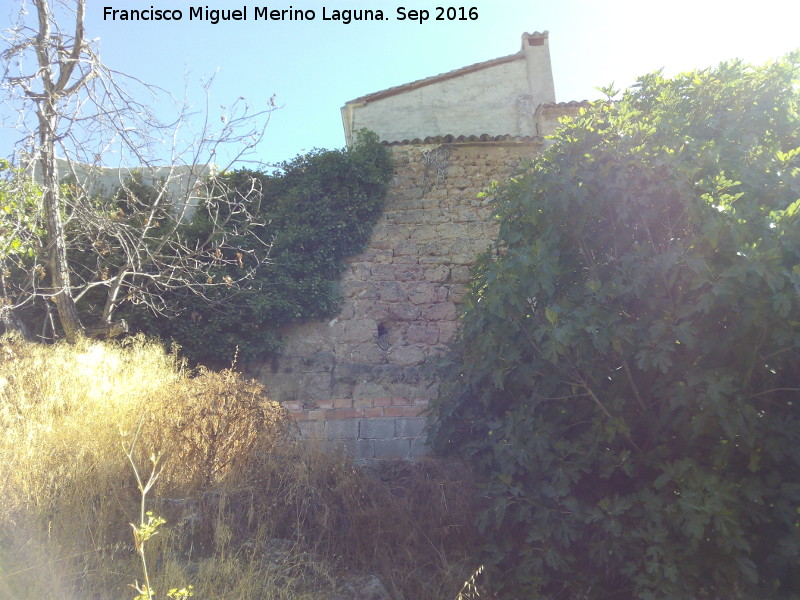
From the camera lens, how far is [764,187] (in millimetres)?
3760

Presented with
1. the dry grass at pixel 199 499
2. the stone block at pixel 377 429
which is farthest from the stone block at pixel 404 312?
the dry grass at pixel 199 499

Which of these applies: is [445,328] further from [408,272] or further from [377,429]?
[377,429]

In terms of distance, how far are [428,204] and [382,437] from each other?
3693 mm

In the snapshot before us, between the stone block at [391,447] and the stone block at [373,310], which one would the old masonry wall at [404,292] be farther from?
the stone block at [391,447]

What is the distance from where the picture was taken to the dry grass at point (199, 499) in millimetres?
3855

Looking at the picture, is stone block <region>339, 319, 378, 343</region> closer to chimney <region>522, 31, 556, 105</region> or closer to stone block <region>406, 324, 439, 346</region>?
stone block <region>406, 324, 439, 346</region>

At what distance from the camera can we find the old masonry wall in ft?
26.8

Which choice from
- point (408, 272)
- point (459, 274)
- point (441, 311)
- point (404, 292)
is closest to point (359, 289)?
point (404, 292)


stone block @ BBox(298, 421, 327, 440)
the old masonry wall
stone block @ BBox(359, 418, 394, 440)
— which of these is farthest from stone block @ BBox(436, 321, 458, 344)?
stone block @ BBox(298, 421, 327, 440)

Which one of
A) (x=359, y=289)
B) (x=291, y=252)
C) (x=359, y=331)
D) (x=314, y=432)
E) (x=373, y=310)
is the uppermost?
(x=291, y=252)

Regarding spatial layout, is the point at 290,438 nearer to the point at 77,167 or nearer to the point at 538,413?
the point at 538,413

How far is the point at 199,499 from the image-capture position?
14.8 ft

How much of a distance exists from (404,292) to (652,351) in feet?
17.2

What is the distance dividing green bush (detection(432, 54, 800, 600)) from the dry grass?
1.89 ft
